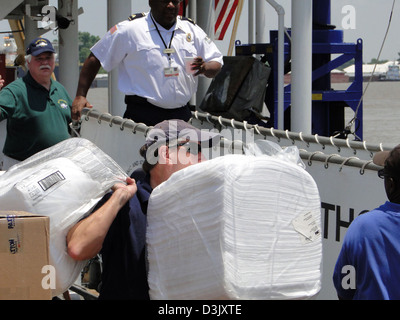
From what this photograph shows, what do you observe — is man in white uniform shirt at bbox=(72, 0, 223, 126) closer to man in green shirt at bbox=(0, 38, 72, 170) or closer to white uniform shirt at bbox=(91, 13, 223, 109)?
white uniform shirt at bbox=(91, 13, 223, 109)

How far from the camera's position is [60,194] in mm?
2832

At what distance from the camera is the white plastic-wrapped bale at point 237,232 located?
103 inches

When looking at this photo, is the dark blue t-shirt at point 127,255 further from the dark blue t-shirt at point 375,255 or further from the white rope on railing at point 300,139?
the white rope on railing at point 300,139

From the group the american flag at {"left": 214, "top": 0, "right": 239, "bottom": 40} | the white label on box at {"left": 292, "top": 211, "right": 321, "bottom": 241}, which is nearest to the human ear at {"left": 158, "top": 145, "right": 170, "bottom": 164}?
the white label on box at {"left": 292, "top": 211, "right": 321, "bottom": 241}

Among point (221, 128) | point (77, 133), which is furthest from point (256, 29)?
point (77, 133)

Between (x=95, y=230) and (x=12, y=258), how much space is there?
1.07 feet

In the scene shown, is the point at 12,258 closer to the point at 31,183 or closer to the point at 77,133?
the point at 31,183

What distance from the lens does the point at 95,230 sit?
2.81 meters

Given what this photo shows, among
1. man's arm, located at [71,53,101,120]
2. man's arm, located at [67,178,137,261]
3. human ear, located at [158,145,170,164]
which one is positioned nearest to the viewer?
man's arm, located at [67,178,137,261]

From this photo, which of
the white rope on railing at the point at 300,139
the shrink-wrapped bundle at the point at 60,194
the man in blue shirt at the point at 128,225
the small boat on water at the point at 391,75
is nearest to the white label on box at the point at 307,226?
the man in blue shirt at the point at 128,225

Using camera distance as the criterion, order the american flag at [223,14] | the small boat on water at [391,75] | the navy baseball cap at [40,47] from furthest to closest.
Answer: the small boat on water at [391,75]
the american flag at [223,14]
the navy baseball cap at [40,47]

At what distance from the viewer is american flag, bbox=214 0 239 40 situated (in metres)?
10.7

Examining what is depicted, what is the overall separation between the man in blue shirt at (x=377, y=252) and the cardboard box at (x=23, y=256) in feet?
3.13

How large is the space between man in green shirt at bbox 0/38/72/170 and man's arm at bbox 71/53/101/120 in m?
0.23
